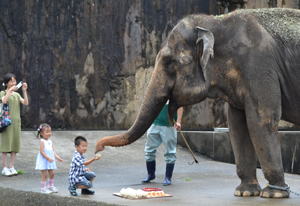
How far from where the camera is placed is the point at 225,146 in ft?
31.1

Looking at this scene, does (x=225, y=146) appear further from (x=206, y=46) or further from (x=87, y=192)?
(x=206, y=46)

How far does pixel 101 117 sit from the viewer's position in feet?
40.3

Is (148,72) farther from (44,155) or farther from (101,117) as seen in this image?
(44,155)

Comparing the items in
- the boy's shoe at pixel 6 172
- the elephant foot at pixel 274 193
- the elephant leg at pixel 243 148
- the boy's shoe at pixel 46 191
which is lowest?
the boy's shoe at pixel 6 172

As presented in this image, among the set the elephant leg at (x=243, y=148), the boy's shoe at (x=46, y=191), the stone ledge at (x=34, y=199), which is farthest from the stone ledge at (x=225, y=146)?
the stone ledge at (x=34, y=199)

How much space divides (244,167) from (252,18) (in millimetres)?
1741

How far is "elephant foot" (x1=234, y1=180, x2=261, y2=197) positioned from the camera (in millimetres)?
5539

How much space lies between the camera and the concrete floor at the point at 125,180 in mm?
5164

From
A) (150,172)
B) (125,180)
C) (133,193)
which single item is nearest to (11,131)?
(125,180)

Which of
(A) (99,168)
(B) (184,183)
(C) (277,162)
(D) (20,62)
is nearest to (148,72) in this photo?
(D) (20,62)

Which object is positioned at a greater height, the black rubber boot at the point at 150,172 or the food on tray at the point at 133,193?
the food on tray at the point at 133,193

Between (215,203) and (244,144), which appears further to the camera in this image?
(244,144)

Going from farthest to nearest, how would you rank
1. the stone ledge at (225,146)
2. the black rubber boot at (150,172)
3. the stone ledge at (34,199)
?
the stone ledge at (225,146) → the black rubber boot at (150,172) → the stone ledge at (34,199)

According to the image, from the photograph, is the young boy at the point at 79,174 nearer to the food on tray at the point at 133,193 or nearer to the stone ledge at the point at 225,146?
the food on tray at the point at 133,193
